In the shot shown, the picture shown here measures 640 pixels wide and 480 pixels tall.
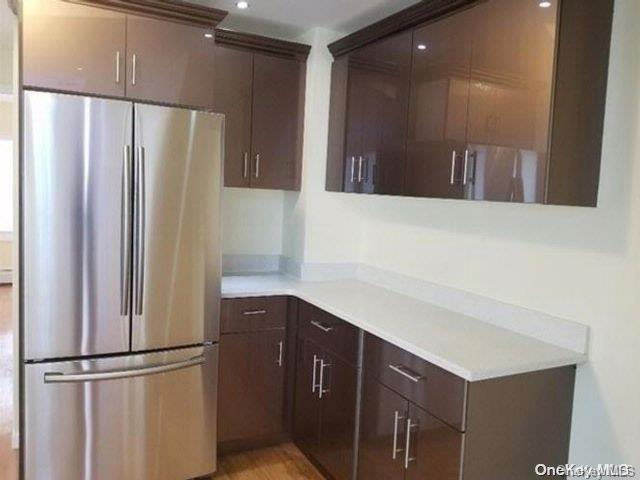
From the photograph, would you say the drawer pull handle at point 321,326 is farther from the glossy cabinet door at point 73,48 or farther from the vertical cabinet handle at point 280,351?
the glossy cabinet door at point 73,48

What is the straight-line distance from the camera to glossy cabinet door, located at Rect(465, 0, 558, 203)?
1.76 meters

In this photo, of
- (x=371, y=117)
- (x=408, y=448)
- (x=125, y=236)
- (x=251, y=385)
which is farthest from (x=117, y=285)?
(x=371, y=117)

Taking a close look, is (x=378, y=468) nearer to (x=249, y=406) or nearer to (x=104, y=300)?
(x=249, y=406)

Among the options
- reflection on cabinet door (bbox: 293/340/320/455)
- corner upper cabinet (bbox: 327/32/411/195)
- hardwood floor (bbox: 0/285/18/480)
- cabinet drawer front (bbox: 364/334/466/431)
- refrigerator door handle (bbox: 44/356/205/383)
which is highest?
corner upper cabinet (bbox: 327/32/411/195)

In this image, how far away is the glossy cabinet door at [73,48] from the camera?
2.19 metres

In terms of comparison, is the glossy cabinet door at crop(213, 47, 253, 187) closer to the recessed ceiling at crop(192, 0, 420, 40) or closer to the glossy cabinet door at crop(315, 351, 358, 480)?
the recessed ceiling at crop(192, 0, 420, 40)

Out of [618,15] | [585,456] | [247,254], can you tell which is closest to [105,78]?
[247,254]

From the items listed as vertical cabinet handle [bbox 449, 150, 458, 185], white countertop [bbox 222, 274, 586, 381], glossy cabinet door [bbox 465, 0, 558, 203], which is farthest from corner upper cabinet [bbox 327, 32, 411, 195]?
white countertop [bbox 222, 274, 586, 381]

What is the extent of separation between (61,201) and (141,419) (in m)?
1.07

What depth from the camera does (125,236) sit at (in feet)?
7.45

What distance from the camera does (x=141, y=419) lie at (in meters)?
A: 2.38

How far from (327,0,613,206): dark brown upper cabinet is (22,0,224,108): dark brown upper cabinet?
1008mm

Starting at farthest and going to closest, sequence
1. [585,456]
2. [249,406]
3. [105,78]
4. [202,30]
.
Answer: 1. [249,406]
2. [202,30]
3. [105,78]
4. [585,456]

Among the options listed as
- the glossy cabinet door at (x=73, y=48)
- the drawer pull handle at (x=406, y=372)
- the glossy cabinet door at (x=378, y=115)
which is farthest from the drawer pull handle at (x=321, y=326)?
the glossy cabinet door at (x=73, y=48)
